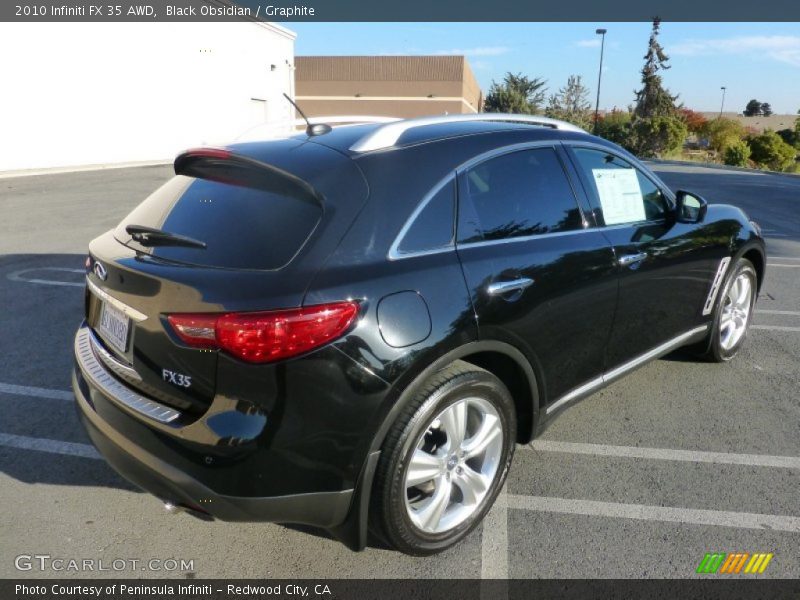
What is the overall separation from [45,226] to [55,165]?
1395 centimetres

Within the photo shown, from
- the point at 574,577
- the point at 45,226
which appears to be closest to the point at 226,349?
the point at 574,577

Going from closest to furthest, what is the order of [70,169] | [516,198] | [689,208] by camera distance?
1. [516,198]
2. [689,208]
3. [70,169]

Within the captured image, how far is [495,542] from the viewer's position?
2.80 meters

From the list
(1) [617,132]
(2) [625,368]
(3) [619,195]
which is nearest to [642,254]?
(3) [619,195]

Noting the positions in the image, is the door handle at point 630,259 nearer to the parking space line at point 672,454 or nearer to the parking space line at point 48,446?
the parking space line at point 672,454

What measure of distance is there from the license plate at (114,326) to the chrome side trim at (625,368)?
6.37 ft

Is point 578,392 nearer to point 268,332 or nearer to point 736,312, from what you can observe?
point 268,332

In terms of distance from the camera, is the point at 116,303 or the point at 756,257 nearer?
the point at 116,303

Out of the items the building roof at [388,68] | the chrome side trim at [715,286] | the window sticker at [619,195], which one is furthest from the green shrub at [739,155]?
the window sticker at [619,195]

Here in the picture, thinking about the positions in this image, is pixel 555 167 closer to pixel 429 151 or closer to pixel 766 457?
pixel 429 151

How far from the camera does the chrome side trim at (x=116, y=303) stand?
94.1 inches

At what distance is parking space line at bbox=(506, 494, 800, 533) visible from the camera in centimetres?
291

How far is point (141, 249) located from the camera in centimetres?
→ 257

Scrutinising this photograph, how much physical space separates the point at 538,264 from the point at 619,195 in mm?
1058
